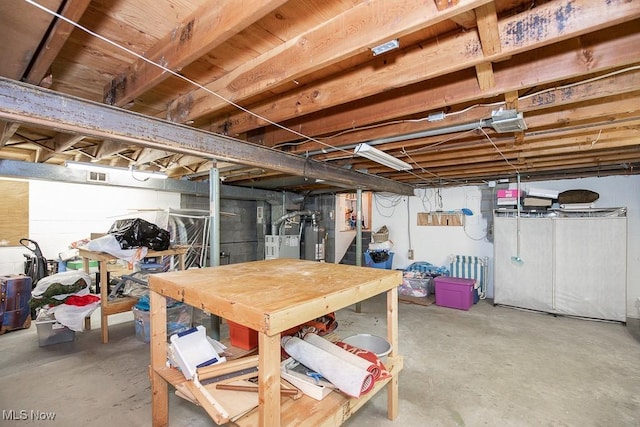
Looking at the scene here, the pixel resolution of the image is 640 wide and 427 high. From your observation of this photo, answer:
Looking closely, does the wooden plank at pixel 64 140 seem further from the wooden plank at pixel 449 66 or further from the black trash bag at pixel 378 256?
the black trash bag at pixel 378 256

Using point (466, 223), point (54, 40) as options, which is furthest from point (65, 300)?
point (466, 223)

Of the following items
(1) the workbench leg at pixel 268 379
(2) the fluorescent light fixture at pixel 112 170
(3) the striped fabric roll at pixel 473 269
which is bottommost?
(3) the striped fabric roll at pixel 473 269

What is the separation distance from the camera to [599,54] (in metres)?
1.51

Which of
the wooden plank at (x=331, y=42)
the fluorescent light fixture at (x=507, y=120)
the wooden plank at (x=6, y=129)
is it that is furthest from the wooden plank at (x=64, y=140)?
the fluorescent light fixture at (x=507, y=120)

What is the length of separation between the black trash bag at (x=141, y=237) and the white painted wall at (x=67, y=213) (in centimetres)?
215

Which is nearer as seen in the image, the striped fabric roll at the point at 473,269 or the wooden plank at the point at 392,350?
the wooden plank at the point at 392,350

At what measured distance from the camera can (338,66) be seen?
1815 mm

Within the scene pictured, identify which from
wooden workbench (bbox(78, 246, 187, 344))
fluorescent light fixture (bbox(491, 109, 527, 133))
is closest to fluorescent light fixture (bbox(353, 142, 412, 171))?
fluorescent light fixture (bbox(491, 109, 527, 133))

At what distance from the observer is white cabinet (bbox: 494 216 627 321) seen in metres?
4.07

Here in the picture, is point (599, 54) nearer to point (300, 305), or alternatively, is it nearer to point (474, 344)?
point (300, 305)

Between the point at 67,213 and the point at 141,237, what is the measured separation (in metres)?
2.64

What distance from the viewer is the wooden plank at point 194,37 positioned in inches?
45.8

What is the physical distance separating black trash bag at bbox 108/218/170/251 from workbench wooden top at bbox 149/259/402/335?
5.86 ft

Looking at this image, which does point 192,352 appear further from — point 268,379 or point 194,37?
point 194,37
